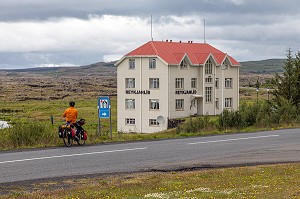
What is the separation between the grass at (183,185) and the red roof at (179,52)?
186 feet

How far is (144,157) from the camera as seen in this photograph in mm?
17844

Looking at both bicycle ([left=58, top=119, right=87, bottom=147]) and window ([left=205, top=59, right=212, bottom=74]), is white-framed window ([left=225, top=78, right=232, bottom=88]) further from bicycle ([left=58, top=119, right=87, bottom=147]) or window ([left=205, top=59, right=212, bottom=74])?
bicycle ([left=58, top=119, right=87, bottom=147])

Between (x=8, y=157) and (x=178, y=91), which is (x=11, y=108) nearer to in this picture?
(x=178, y=91)

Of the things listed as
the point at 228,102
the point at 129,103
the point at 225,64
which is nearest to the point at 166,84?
the point at 129,103

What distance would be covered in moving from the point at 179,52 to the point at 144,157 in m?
57.3

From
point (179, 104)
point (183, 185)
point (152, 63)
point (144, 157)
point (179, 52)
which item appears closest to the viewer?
point (183, 185)

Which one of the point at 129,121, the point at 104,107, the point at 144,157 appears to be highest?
the point at 104,107

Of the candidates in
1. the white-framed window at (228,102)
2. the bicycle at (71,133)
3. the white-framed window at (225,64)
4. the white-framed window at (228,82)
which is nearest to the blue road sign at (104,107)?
the bicycle at (71,133)

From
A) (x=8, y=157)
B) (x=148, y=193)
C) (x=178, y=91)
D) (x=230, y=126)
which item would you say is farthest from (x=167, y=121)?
(x=148, y=193)

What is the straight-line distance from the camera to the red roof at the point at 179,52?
2825 inches

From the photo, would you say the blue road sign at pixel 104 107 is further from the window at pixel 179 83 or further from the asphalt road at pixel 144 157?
the window at pixel 179 83

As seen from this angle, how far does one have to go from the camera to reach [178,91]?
72500 millimetres

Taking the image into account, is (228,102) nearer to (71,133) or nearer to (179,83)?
(179,83)

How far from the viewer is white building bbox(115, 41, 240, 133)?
7144 cm
